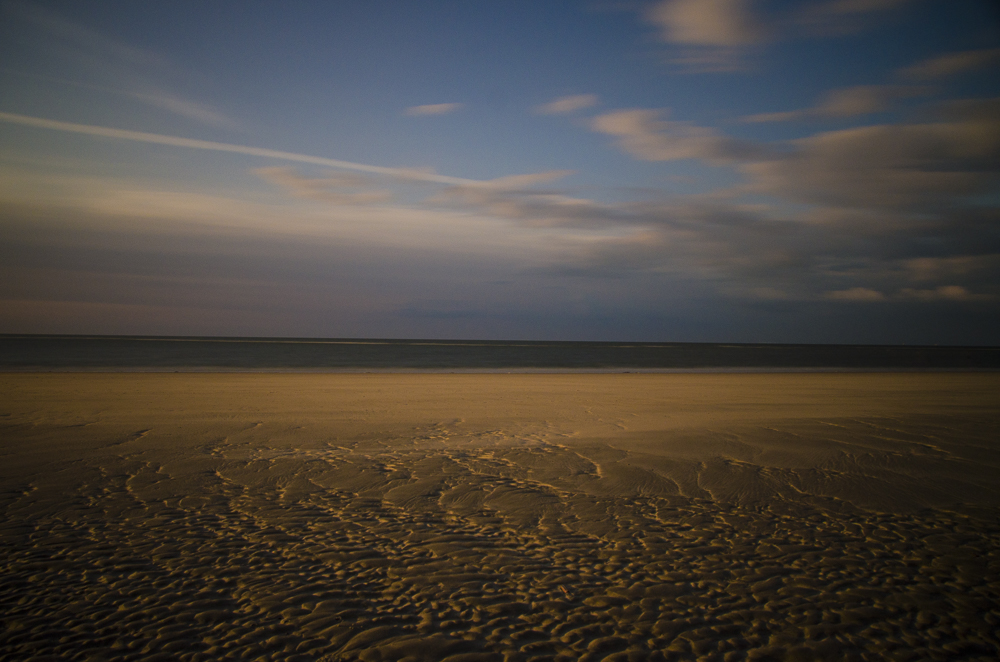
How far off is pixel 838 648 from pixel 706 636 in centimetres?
75

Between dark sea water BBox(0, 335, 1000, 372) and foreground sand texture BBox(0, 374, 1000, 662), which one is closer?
foreground sand texture BBox(0, 374, 1000, 662)

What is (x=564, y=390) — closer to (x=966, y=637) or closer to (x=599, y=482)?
(x=599, y=482)

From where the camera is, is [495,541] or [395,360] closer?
[495,541]

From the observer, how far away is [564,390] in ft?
53.2

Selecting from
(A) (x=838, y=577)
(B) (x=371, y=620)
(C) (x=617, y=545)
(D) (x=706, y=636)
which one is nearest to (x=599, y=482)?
(C) (x=617, y=545)

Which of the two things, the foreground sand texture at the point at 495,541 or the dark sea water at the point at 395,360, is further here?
the dark sea water at the point at 395,360

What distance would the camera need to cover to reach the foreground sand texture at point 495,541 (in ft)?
10.5

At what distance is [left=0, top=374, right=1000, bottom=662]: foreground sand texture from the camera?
3207 millimetres

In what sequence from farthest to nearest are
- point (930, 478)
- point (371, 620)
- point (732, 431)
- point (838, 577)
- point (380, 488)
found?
1. point (732, 431)
2. point (930, 478)
3. point (380, 488)
4. point (838, 577)
5. point (371, 620)

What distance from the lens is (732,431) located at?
9484 millimetres

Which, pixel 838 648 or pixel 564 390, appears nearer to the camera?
pixel 838 648

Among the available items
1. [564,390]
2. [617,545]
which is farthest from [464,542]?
[564,390]

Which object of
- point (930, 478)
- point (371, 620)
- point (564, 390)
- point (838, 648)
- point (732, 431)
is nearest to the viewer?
point (838, 648)

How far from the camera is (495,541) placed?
464 cm
